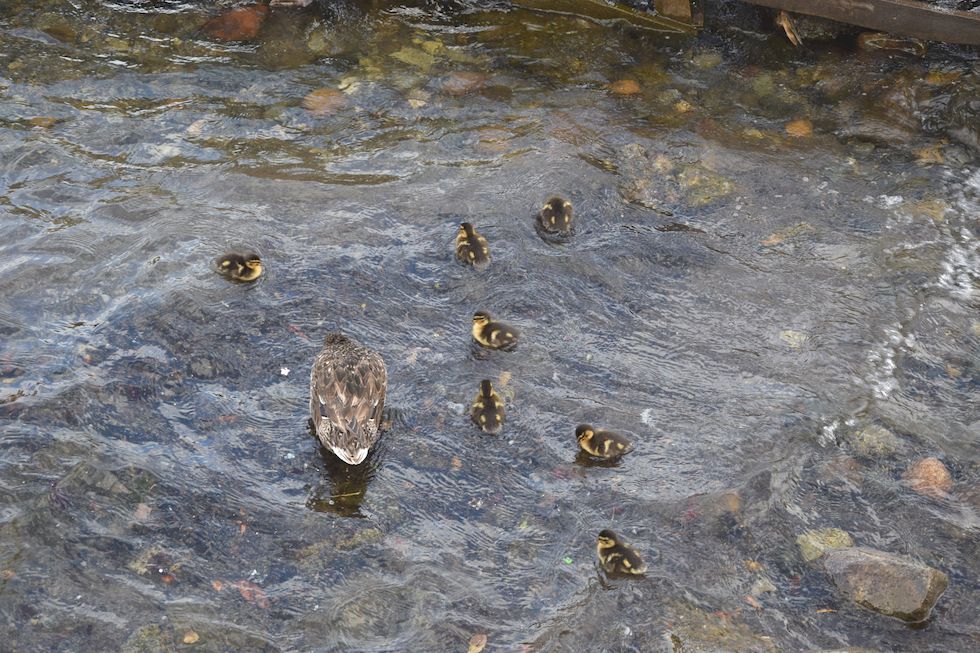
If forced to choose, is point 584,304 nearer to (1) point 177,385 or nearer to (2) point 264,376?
(2) point 264,376

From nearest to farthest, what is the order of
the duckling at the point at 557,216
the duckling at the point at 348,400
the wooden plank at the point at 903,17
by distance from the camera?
1. the duckling at the point at 348,400
2. the duckling at the point at 557,216
3. the wooden plank at the point at 903,17

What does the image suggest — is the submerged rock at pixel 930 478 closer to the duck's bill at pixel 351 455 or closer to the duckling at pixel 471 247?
the duckling at pixel 471 247

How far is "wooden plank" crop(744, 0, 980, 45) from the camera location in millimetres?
8148

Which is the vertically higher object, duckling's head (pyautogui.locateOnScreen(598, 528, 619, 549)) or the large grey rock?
the large grey rock

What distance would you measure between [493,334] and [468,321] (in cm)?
32

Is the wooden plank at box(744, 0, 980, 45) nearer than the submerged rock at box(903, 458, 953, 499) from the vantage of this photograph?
No

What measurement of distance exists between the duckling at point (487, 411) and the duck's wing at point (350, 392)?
0.57 meters

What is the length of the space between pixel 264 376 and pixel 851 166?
4.93 m

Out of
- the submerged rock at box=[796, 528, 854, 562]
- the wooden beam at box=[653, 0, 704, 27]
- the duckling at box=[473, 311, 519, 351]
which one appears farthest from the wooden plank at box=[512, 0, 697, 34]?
the submerged rock at box=[796, 528, 854, 562]

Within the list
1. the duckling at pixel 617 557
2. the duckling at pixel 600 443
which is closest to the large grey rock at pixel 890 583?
the duckling at pixel 617 557

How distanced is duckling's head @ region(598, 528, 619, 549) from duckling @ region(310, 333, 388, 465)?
4.62ft

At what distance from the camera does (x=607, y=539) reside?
505cm

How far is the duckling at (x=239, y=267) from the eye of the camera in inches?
253

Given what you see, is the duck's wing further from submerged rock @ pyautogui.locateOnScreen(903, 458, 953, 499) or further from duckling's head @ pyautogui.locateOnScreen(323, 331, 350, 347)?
submerged rock @ pyautogui.locateOnScreen(903, 458, 953, 499)
